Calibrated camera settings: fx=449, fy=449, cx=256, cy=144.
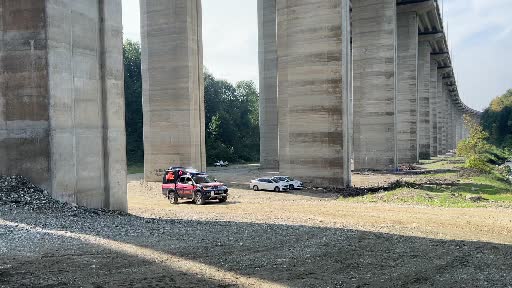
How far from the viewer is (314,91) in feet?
103

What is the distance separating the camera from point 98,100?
17391 millimetres

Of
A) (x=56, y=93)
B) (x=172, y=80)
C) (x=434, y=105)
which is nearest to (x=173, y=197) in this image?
(x=56, y=93)

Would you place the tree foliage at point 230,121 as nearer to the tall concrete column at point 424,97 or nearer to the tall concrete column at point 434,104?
the tall concrete column at point 424,97

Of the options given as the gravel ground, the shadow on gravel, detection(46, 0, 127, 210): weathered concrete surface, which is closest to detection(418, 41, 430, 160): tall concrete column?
the gravel ground

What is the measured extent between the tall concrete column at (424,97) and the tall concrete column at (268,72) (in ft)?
107

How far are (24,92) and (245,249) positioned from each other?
10.0 meters

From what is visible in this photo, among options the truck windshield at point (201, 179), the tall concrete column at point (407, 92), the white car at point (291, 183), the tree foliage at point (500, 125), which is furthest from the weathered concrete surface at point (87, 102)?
the tree foliage at point (500, 125)

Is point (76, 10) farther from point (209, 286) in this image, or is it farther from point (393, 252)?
point (393, 252)

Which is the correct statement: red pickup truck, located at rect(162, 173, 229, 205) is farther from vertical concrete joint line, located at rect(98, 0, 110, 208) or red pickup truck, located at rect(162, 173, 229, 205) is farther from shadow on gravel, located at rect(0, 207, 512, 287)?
shadow on gravel, located at rect(0, 207, 512, 287)

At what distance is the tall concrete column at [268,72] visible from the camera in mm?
53250

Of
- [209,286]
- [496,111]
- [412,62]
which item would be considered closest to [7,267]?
[209,286]

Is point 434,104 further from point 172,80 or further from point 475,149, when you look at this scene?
point 172,80

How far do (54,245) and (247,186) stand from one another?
1020 inches

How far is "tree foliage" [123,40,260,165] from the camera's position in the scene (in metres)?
80.2
